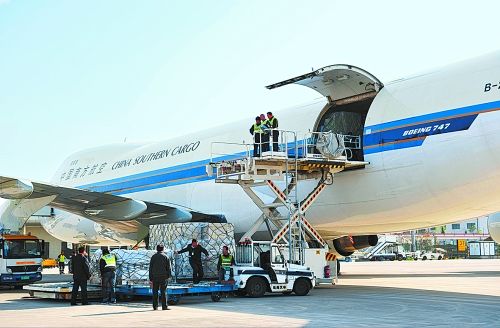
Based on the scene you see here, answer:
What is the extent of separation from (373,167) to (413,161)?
1255mm

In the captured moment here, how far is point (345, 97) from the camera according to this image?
1944 cm

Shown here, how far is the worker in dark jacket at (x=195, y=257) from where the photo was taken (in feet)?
58.4

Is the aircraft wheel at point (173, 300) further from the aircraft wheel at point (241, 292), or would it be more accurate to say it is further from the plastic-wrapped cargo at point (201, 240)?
the plastic-wrapped cargo at point (201, 240)

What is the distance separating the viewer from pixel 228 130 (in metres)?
23.4

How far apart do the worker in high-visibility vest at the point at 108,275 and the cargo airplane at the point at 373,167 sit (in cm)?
397

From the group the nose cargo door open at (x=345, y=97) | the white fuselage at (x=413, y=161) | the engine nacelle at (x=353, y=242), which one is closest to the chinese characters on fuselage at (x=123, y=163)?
the white fuselage at (x=413, y=161)

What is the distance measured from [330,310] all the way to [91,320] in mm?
4483

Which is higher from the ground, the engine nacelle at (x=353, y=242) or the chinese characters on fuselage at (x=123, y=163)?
the chinese characters on fuselage at (x=123, y=163)

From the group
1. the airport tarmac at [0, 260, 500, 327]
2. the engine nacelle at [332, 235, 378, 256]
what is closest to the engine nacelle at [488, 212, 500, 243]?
the engine nacelle at [332, 235, 378, 256]

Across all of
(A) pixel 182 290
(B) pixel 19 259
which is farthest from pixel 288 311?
(B) pixel 19 259

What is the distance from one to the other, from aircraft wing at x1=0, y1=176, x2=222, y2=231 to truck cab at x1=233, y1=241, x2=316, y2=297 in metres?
5.05

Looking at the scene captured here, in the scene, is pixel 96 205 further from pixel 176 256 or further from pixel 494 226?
pixel 494 226

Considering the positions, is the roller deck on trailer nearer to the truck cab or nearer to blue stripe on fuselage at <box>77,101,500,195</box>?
the truck cab

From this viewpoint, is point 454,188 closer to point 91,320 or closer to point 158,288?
point 158,288
